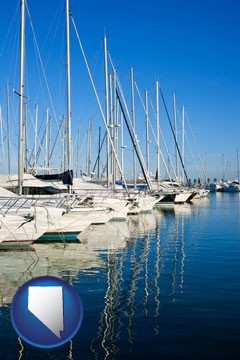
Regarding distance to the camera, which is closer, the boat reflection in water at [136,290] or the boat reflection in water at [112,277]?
the boat reflection in water at [136,290]

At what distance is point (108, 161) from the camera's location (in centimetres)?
3678

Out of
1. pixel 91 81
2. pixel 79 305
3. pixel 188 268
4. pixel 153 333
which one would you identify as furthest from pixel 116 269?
pixel 91 81

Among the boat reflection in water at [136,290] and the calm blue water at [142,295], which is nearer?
the calm blue water at [142,295]

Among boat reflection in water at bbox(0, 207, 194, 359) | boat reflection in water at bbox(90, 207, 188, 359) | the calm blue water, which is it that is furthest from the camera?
boat reflection in water at bbox(0, 207, 194, 359)

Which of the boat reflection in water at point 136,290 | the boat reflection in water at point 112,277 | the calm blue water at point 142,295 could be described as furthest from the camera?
the boat reflection in water at point 112,277

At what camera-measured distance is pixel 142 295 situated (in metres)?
11.0

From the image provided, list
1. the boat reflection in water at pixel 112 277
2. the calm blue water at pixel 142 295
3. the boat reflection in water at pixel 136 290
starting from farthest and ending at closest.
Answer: the boat reflection in water at pixel 112 277 < the boat reflection in water at pixel 136 290 < the calm blue water at pixel 142 295

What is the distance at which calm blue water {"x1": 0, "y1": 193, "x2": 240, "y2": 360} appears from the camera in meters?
7.56

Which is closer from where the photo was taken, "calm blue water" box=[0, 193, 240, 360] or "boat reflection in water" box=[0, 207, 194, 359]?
"calm blue water" box=[0, 193, 240, 360]

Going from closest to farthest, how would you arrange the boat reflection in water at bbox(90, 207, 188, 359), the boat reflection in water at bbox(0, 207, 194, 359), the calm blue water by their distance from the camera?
the calm blue water < the boat reflection in water at bbox(90, 207, 188, 359) < the boat reflection in water at bbox(0, 207, 194, 359)

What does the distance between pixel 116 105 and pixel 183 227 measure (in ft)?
56.1

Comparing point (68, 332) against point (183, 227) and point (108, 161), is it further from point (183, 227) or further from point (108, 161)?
point (108, 161)

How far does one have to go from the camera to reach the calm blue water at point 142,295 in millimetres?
7562

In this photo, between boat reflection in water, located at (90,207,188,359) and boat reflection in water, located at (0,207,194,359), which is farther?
boat reflection in water, located at (0,207,194,359)
